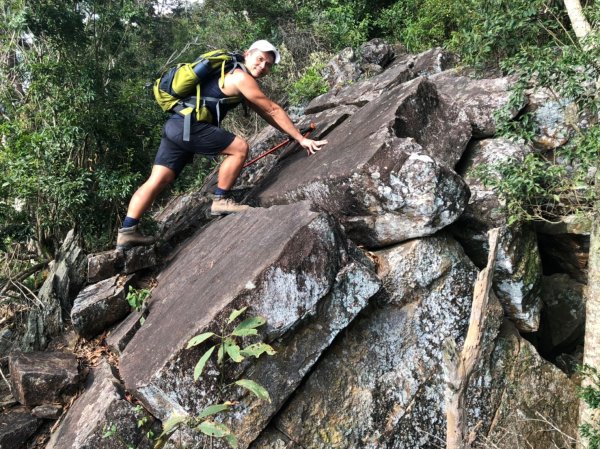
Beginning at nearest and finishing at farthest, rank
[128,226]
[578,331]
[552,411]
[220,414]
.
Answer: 1. [220,414]
2. [552,411]
3. [128,226]
4. [578,331]

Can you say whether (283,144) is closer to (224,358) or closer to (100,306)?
(100,306)

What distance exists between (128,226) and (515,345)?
4265mm

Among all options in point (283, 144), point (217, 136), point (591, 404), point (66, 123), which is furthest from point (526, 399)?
point (66, 123)

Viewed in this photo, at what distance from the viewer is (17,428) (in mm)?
4078

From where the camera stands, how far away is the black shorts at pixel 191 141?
17.3ft

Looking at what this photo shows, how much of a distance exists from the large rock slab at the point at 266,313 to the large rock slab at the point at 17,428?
0.91m

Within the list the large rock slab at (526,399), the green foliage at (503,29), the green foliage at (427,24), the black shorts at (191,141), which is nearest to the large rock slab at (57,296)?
the black shorts at (191,141)

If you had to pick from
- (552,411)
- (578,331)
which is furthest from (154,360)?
(578,331)

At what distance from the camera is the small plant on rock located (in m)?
3.36

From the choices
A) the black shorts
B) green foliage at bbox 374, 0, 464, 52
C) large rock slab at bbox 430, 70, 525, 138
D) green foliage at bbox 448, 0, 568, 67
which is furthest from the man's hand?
green foliage at bbox 374, 0, 464, 52

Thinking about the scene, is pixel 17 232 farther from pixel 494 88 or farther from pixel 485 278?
pixel 494 88

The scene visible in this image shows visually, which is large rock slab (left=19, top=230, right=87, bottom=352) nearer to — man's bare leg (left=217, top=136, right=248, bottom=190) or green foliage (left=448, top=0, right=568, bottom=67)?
man's bare leg (left=217, top=136, right=248, bottom=190)

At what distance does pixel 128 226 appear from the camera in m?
5.39

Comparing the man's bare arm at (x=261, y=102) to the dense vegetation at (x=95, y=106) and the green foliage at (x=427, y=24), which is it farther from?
the green foliage at (x=427, y=24)
